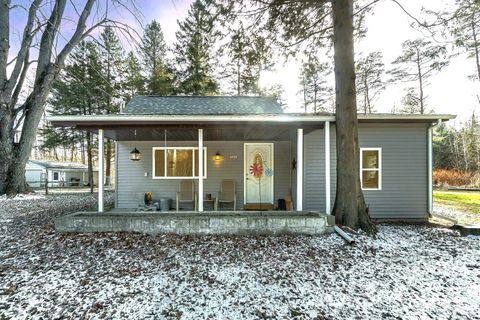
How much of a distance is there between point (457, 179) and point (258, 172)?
1776cm

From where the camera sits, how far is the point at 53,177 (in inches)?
998

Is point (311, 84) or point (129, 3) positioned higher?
point (311, 84)

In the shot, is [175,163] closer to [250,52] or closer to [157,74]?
[250,52]

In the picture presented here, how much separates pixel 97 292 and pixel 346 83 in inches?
218

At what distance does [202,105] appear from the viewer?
8.84 meters

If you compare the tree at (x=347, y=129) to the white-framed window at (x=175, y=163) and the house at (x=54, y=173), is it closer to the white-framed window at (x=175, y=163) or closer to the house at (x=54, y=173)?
the white-framed window at (x=175, y=163)

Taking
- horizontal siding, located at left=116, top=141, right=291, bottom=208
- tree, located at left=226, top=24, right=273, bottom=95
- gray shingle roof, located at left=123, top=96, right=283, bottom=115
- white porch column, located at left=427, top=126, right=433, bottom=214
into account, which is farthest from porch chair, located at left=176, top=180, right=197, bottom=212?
white porch column, located at left=427, top=126, right=433, bottom=214

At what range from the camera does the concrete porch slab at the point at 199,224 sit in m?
4.78

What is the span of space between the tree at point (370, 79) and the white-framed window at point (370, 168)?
41.0ft

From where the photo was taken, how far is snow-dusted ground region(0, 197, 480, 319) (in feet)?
8.55

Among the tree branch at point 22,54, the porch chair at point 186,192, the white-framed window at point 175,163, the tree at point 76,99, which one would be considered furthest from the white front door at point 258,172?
the tree at point 76,99

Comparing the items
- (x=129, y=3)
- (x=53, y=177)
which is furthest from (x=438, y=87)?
(x=53, y=177)

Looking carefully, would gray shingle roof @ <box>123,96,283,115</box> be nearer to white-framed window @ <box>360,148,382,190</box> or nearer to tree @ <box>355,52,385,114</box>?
white-framed window @ <box>360,148,382,190</box>

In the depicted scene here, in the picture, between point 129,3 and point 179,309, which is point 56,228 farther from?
point 129,3
